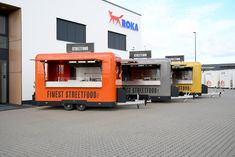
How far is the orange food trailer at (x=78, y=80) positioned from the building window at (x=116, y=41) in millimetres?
9137

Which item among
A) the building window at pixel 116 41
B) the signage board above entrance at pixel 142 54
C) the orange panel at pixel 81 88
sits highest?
the building window at pixel 116 41

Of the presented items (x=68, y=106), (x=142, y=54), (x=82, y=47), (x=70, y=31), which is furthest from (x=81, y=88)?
(x=70, y=31)

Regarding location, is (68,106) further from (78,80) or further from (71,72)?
(71,72)

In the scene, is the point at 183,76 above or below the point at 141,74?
below

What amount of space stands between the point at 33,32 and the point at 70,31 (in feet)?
10.8

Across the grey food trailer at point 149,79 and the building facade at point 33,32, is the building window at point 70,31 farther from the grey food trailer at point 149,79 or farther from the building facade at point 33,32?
the grey food trailer at point 149,79

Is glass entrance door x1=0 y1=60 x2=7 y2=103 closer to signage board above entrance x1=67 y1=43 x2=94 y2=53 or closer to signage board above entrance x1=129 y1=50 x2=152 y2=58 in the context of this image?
signage board above entrance x1=67 y1=43 x2=94 y2=53

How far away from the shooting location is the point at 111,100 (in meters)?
11.7

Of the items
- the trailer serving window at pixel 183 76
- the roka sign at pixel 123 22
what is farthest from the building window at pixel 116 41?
the trailer serving window at pixel 183 76

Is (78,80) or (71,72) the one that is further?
(71,72)

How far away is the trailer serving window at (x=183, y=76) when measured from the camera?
1850cm

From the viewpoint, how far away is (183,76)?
18734 millimetres

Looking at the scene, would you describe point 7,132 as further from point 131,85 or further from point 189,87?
Result: point 189,87

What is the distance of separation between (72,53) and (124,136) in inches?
264
